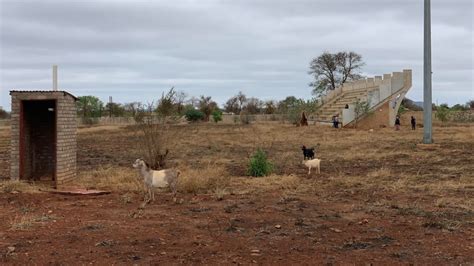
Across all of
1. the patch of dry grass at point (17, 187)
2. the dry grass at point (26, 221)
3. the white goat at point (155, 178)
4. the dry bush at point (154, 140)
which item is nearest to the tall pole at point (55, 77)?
the dry bush at point (154, 140)

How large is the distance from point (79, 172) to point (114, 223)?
26.0 feet

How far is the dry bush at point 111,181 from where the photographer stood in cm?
1259

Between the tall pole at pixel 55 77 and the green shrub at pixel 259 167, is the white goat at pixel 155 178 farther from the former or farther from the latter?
the tall pole at pixel 55 77

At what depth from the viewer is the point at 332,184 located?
13242 mm

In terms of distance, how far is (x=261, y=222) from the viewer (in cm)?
870

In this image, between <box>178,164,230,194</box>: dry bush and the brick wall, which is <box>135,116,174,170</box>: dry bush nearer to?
the brick wall

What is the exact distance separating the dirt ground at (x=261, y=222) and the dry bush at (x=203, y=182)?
11 cm

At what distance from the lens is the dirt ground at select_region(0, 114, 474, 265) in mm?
6730

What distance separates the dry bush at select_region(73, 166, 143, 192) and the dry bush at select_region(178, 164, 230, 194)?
1.01m

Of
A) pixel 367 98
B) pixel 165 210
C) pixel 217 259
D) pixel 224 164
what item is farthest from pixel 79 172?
pixel 367 98

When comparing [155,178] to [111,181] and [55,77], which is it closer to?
[111,181]

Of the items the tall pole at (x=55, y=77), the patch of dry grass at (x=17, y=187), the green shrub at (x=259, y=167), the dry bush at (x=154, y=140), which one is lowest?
the patch of dry grass at (x=17, y=187)

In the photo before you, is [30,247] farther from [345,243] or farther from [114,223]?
[345,243]

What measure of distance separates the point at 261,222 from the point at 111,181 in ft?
19.0
